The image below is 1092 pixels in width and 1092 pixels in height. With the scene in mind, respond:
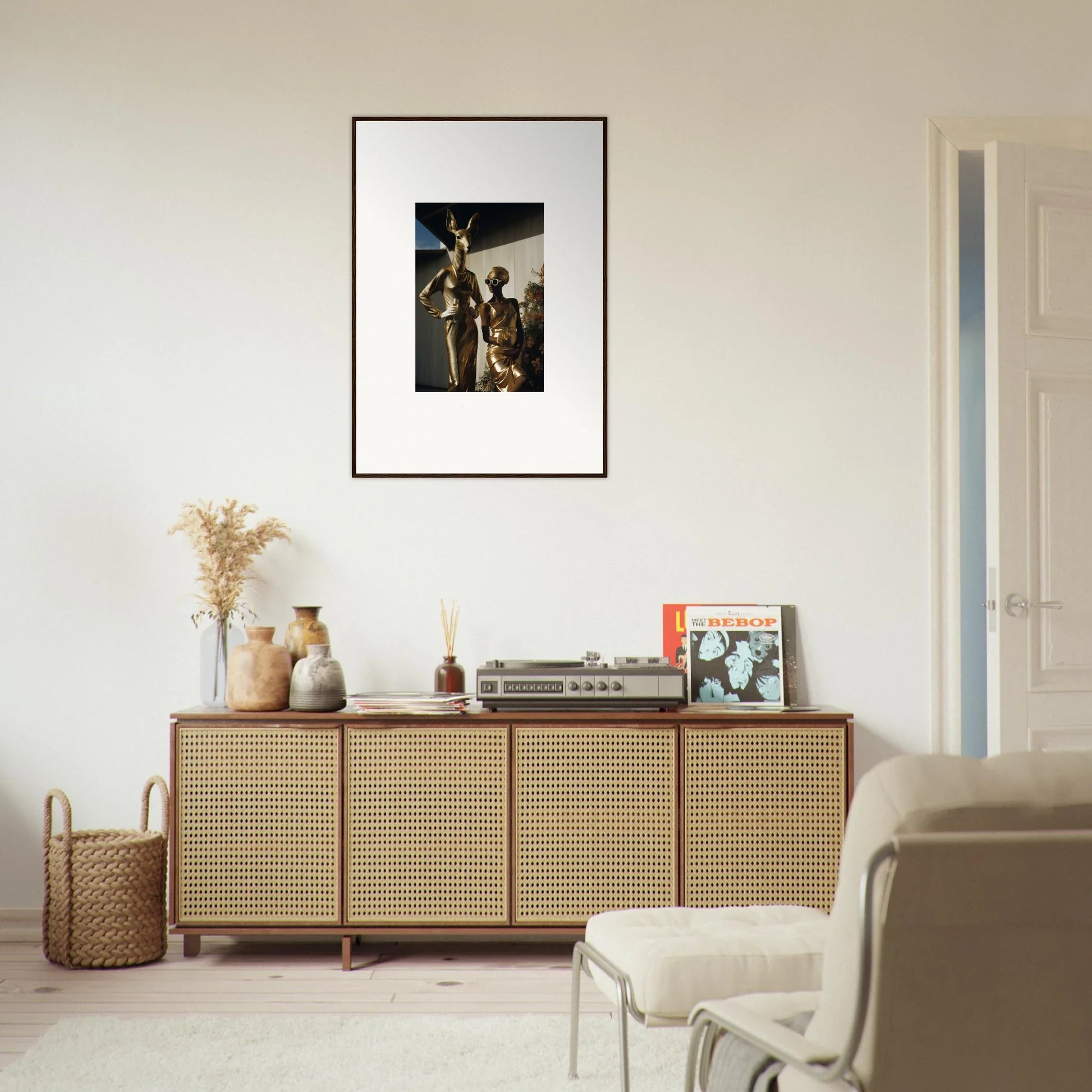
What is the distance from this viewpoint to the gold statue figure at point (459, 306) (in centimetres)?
382

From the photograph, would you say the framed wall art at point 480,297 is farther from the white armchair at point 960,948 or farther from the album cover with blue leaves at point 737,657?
the white armchair at point 960,948

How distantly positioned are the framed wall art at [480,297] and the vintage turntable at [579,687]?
73 centimetres

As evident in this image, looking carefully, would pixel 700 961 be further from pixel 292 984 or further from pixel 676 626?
pixel 676 626

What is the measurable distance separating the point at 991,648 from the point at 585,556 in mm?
1308

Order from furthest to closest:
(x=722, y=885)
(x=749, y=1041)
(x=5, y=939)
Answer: (x=5, y=939), (x=722, y=885), (x=749, y=1041)

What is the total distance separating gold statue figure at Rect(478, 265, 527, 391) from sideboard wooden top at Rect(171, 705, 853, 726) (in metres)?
1.13

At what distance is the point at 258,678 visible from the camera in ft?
11.1

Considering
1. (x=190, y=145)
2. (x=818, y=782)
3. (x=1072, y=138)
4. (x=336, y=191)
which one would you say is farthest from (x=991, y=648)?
(x=190, y=145)

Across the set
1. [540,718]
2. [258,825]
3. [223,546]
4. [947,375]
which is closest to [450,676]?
[540,718]

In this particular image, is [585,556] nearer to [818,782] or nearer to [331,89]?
[818,782]

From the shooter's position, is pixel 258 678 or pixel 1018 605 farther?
pixel 1018 605

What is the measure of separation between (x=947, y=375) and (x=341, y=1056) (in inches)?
109

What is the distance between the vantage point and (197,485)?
377 cm

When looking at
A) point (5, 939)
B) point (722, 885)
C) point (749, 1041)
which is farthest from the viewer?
point (5, 939)
